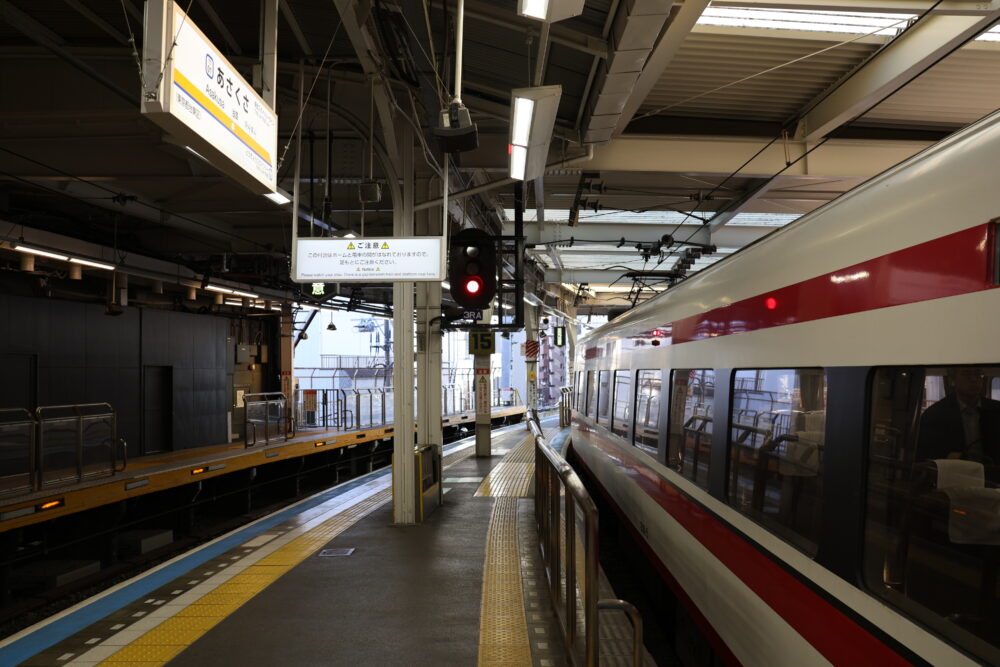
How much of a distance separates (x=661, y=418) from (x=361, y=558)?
9.51ft

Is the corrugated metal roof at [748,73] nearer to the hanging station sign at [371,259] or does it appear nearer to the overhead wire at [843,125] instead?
the overhead wire at [843,125]

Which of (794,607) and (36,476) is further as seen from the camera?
(36,476)

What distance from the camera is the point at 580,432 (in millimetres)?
13586

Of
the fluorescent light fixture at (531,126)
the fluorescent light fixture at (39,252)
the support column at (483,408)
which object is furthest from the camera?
the support column at (483,408)

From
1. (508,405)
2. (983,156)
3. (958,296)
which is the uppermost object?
(983,156)

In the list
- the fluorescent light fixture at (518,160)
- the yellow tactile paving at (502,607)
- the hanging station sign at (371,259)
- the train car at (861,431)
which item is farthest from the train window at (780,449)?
the hanging station sign at (371,259)

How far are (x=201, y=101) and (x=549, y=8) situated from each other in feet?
5.86

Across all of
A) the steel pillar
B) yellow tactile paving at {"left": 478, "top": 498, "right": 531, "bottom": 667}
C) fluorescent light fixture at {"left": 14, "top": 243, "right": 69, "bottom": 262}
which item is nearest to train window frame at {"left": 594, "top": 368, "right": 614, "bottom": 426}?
yellow tactile paving at {"left": 478, "top": 498, "right": 531, "bottom": 667}

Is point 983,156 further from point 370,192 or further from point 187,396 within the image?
point 187,396

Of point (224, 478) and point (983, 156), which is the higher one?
point (983, 156)

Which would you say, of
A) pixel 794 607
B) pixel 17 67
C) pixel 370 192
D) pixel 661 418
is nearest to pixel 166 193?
pixel 17 67

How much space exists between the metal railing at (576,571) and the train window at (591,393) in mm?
5353

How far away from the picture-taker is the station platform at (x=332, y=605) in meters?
4.46

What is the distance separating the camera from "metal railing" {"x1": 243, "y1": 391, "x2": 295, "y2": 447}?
581 inches
